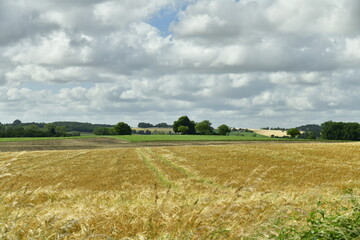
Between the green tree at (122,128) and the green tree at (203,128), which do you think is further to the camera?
the green tree at (203,128)

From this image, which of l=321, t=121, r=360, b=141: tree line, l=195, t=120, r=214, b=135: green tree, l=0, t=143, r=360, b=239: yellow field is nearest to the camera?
l=0, t=143, r=360, b=239: yellow field

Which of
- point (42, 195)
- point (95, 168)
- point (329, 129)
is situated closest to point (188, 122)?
point (329, 129)

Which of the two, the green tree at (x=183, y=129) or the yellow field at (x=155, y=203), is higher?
the green tree at (x=183, y=129)

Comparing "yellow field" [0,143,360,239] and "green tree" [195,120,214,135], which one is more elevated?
"green tree" [195,120,214,135]

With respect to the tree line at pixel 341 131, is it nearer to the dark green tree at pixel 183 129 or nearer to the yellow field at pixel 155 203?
the dark green tree at pixel 183 129

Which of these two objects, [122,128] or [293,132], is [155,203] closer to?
[293,132]

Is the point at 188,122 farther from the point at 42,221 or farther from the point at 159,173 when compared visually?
the point at 42,221

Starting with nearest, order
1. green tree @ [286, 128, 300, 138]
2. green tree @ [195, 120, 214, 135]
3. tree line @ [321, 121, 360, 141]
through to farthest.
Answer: tree line @ [321, 121, 360, 141], green tree @ [286, 128, 300, 138], green tree @ [195, 120, 214, 135]

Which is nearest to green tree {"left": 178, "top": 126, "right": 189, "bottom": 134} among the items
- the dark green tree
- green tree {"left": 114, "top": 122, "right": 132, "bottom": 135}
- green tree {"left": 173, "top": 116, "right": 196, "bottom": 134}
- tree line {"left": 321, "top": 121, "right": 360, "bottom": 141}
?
the dark green tree

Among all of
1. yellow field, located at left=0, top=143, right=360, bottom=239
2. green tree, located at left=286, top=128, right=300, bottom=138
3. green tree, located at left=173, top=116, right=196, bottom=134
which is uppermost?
green tree, located at left=173, top=116, right=196, bottom=134

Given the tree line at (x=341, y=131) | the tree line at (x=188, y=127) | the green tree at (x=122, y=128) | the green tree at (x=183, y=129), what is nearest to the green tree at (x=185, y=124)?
the tree line at (x=188, y=127)

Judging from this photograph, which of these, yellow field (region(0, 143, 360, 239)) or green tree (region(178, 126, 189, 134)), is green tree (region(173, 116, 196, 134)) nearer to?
green tree (region(178, 126, 189, 134))

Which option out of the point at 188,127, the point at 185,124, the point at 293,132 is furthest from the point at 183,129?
the point at 293,132

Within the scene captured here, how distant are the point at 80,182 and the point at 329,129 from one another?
12908 cm
